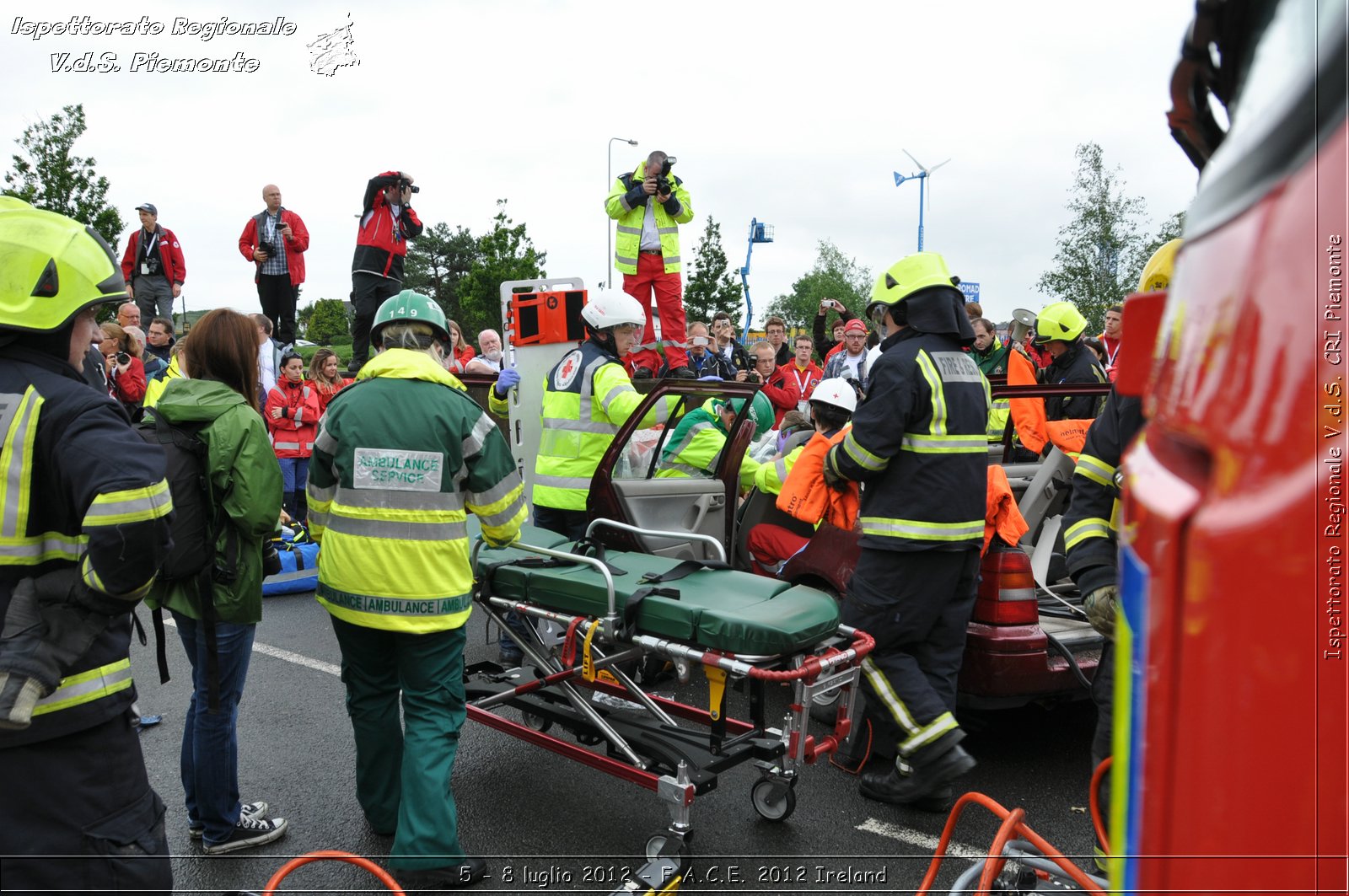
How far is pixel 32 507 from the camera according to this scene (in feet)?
6.95

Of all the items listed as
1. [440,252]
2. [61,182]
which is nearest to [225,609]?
[61,182]

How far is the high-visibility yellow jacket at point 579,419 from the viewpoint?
16.2ft

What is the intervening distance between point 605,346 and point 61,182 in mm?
14954

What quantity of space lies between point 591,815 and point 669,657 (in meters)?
0.87

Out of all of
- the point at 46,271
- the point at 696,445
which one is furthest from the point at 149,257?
the point at 46,271

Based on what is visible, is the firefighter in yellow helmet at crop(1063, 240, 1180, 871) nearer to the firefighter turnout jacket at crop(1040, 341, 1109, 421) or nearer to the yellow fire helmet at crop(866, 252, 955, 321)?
the yellow fire helmet at crop(866, 252, 955, 321)

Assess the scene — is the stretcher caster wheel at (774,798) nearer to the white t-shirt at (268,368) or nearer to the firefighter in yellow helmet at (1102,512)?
the firefighter in yellow helmet at (1102,512)

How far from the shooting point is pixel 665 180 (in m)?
9.00

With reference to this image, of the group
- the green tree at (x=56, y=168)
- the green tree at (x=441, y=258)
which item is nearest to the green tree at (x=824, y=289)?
the green tree at (x=441, y=258)

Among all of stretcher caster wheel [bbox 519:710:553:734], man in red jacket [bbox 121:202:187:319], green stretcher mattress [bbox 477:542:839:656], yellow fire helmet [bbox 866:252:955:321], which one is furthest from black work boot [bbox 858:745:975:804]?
man in red jacket [bbox 121:202:187:319]

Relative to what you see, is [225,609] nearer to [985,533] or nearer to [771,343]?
[985,533]

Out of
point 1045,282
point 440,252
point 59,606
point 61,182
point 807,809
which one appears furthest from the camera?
point 440,252

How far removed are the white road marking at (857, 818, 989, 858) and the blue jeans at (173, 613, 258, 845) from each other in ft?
7.82

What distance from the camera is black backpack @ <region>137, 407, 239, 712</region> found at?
3287mm
